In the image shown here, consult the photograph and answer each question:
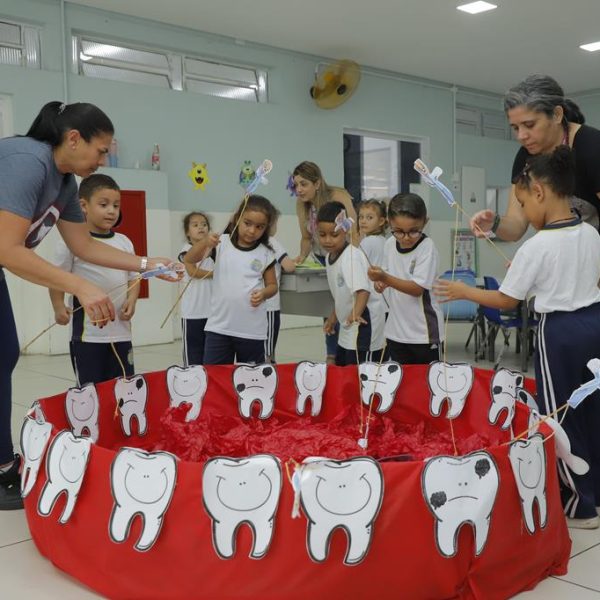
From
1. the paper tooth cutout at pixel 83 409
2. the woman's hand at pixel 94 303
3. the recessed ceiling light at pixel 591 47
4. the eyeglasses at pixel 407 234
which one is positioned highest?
the recessed ceiling light at pixel 591 47

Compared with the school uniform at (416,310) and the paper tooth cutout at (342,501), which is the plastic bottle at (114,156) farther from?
the paper tooth cutout at (342,501)

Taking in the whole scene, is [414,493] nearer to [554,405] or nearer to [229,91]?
[554,405]

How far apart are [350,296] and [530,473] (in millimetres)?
1514

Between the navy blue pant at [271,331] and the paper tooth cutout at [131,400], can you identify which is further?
the navy blue pant at [271,331]

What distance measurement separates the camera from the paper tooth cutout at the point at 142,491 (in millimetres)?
1506

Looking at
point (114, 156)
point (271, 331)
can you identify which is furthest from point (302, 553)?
point (114, 156)

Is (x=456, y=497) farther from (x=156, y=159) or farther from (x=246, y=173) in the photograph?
(x=246, y=173)

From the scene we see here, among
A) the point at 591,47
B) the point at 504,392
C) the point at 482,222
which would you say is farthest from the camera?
the point at 591,47

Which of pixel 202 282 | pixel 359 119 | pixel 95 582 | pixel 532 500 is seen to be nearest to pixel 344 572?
pixel 532 500

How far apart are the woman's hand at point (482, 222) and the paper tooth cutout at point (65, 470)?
1402mm

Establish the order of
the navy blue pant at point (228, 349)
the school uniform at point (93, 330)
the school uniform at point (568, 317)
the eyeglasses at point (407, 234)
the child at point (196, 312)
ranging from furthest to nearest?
the child at point (196, 312) < the navy blue pant at point (228, 349) < the eyeglasses at point (407, 234) < the school uniform at point (93, 330) < the school uniform at point (568, 317)

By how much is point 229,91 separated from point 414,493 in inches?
231

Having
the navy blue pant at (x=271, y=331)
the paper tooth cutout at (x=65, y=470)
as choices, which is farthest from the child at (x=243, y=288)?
the paper tooth cutout at (x=65, y=470)

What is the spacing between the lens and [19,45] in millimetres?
5414
